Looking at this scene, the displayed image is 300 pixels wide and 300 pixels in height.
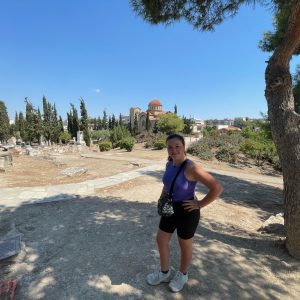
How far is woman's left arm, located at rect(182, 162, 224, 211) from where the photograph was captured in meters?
2.50

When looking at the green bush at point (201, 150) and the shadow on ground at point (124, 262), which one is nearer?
the shadow on ground at point (124, 262)

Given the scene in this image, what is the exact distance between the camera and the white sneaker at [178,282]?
279 centimetres

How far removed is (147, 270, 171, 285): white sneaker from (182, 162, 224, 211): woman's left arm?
0.92 m

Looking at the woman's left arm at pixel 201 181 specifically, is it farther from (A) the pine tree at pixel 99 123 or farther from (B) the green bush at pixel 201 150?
(A) the pine tree at pixel 99 123

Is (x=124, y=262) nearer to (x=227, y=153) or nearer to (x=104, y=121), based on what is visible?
(x=227, y=153)

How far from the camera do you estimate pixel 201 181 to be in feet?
8.25

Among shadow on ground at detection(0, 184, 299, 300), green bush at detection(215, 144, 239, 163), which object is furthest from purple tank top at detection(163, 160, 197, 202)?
green bush at detection(215, 144, 239, 163)

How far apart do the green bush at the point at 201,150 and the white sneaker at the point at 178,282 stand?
15.4m

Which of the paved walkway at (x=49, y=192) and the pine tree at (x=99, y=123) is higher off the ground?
the pine tree at (x=99, y=123)

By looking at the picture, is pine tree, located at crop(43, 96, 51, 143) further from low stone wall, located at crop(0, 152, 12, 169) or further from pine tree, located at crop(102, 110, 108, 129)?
low stone wall, located at crop(0, 152, 12, 169)

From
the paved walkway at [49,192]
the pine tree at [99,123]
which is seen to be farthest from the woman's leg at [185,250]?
the pine tree at [99,123]

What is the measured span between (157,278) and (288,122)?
8.68 feet

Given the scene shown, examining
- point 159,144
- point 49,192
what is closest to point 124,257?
point 49,192

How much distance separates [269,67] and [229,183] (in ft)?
24.7
